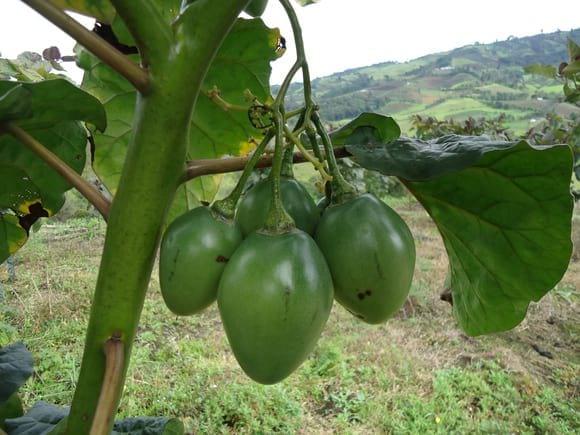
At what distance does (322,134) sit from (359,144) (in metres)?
0.07

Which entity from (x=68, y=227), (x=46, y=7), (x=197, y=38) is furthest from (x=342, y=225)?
(x=68, y=227)

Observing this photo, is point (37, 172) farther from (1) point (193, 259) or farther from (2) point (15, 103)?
(1) point (193, 259)

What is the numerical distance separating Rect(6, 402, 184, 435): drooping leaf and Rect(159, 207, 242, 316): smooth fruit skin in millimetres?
376

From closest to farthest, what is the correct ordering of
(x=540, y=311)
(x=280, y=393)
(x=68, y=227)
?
(x=280, y=393) < (x=540, y=311) < (x=68, y=227)

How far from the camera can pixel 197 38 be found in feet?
2.09

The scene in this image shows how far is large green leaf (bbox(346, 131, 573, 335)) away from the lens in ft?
2.44

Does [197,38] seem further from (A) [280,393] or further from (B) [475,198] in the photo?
(A) [280,393]

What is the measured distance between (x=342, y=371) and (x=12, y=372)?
3.31m

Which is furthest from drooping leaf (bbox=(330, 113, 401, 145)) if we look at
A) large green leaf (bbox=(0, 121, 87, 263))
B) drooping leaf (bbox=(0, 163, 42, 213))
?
drooping leaf (bbox=(0, 163, 42, 213))

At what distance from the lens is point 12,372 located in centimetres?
108

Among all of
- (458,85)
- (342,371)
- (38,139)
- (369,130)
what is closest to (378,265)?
(369,130)

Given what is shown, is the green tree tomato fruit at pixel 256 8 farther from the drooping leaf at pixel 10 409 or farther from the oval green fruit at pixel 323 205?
the drooping leaf at pixel 10 409

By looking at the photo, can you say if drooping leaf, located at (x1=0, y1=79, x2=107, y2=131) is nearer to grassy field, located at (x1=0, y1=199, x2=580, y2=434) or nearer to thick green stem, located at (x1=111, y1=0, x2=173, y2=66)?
thick green stem, located at (x1=111, y1=0, x2=173, y2=66)

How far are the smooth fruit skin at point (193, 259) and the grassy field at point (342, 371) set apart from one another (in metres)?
2.87
